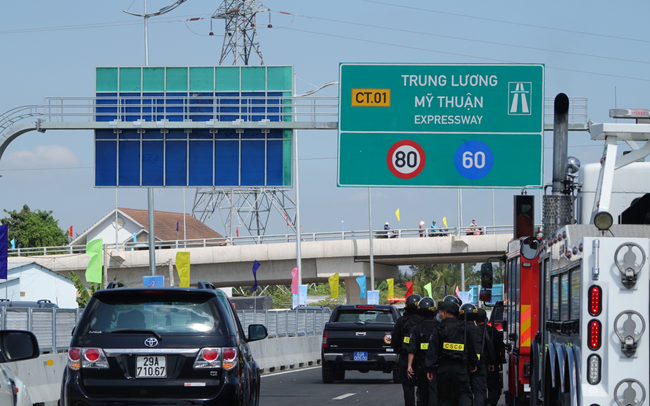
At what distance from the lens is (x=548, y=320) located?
9953 mm

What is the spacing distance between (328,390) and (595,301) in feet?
38.1

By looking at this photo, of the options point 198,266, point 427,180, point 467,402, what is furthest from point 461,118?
point 198,266

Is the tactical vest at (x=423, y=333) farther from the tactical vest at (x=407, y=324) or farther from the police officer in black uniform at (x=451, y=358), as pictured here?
the tactical vest at (x=407, y=324)

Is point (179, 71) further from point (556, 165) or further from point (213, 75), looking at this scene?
point (556, 165)

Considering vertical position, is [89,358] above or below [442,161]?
below

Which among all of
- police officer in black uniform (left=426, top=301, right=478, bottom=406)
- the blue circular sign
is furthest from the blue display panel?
police officer in black uniform (left=426, top=301, right=478, bottom=406)

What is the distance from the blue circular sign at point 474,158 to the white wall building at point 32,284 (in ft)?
118

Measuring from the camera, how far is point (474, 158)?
23.0 m

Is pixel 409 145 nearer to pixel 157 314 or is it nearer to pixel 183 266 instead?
pixel 157 314

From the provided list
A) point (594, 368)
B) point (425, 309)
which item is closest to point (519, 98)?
point (425, 309)

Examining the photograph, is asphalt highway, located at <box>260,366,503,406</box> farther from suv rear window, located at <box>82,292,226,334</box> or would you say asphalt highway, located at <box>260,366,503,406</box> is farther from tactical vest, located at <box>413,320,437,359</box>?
suv rear window, located at <box>82,292,226,334</box>

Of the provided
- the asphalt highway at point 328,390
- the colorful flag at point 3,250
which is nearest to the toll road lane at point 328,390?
the asphalt highway at point 328,390

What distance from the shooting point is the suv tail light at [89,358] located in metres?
8.95

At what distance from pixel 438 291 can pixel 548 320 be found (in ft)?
303
